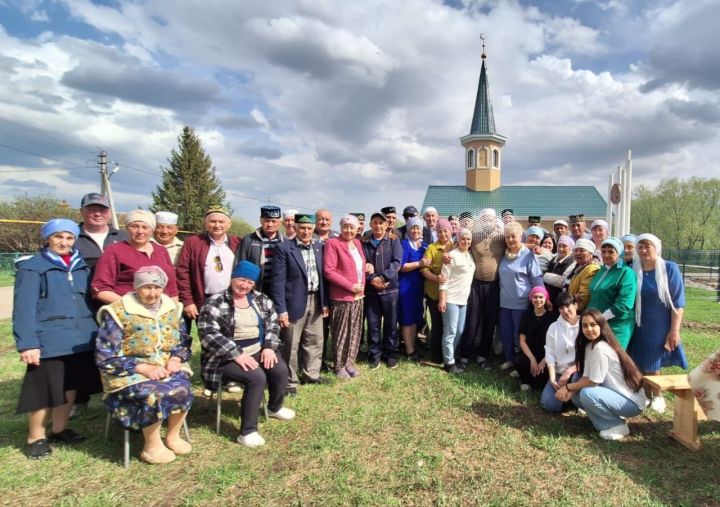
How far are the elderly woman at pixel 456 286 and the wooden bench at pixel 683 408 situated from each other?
1.98m

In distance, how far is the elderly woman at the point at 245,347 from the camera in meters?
3.39

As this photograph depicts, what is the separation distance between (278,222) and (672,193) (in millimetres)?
43895

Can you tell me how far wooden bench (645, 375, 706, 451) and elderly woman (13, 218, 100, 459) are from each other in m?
4.90

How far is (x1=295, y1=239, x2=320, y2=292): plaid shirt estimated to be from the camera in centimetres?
446

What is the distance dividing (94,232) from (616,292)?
202 inches

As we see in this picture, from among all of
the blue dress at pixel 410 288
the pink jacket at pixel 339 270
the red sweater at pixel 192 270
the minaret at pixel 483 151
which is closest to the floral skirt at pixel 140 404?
the red sweater at pixel 192 270

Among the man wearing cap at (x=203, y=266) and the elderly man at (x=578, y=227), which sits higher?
the elderly man at (x=578, y=227)

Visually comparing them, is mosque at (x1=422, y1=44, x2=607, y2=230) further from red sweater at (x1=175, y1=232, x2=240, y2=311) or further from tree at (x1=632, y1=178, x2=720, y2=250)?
red sweater at (x1=175, y1=232, x2=240, y2=311)

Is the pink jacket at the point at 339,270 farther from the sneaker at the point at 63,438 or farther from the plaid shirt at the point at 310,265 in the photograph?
the sneaker at the point at 63,438

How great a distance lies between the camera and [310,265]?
4.53m

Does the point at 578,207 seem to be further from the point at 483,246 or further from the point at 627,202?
the point at 483,246

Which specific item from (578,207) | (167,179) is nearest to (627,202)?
(578,207)

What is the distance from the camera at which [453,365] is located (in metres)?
5.04

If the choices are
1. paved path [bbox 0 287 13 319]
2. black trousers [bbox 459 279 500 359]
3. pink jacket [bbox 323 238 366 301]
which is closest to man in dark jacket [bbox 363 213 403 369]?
pink jacket [bbox 323 238 366 301]
